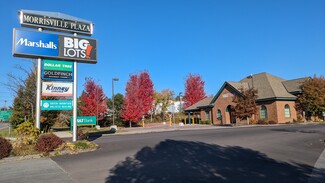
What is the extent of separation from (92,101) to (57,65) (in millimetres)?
26982

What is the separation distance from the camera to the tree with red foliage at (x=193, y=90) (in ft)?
213

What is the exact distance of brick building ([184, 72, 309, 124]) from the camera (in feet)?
117

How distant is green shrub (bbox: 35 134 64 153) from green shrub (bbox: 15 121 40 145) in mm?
583

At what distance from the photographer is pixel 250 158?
9945mm

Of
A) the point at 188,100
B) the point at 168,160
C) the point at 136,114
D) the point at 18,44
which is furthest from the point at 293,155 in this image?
the point at 188,100

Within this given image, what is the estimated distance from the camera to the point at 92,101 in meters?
42.1

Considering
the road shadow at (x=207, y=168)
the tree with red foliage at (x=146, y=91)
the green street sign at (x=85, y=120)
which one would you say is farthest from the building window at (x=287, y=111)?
the road shadow at (x=207, y=168)

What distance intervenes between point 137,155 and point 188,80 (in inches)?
2207

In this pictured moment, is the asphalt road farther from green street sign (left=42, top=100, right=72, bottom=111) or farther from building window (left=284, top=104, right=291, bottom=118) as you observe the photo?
building window (left=284, top=104, right=291, bottom=118)

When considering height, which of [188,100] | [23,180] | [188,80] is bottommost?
[23,180]

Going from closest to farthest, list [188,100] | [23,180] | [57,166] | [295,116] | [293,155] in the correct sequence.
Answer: [23,180] < [57,166] < [293,155] < [295,116] < [188,100]

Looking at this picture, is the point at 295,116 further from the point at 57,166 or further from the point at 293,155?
the point at 57,166

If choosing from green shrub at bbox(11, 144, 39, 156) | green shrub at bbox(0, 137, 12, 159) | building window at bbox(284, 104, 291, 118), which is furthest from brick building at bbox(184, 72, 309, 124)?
green shrub at bbox(0, 137, 12, 159)

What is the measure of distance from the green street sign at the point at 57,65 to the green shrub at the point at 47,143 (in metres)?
4.16
